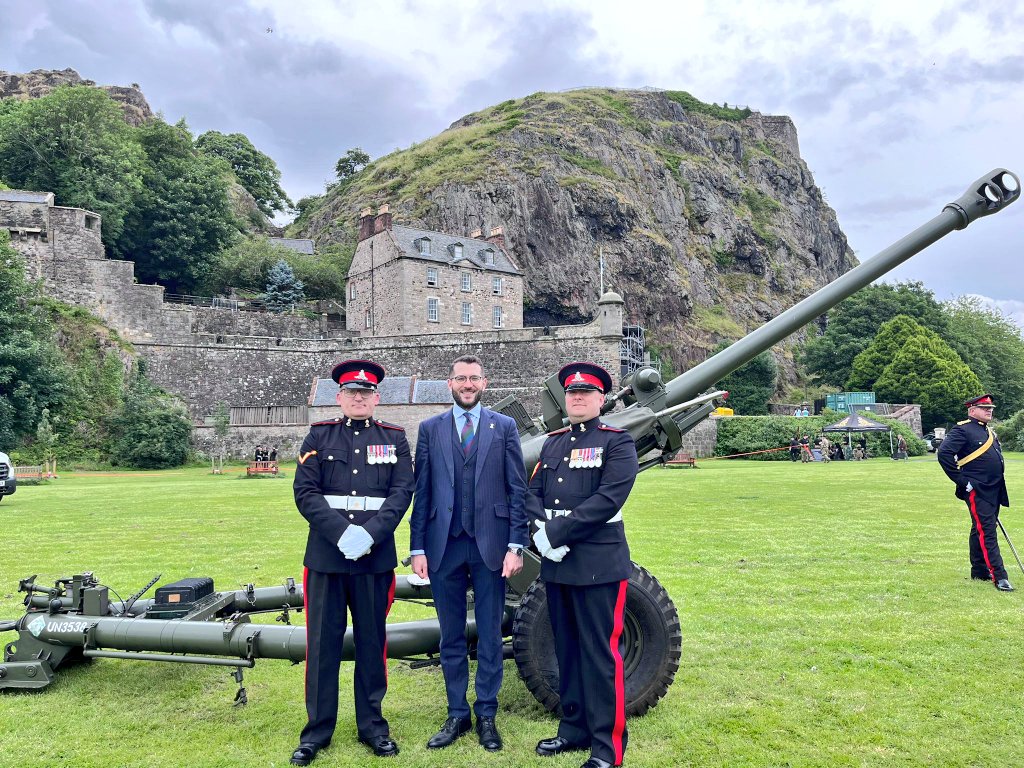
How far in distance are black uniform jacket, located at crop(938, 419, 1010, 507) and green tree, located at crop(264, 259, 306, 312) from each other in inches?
1762

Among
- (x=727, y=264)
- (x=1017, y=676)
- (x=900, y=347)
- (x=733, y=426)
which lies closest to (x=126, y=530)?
(x=1017, y=676)

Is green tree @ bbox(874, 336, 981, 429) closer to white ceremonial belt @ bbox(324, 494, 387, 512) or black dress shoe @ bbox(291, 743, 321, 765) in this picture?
white ceremonial belt @ bbox(324, 494, 387, 512)

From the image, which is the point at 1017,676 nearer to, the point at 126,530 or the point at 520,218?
the point at 126,530

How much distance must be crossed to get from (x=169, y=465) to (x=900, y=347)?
5094cm

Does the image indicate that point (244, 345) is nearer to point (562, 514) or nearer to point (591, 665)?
point (562, 514)

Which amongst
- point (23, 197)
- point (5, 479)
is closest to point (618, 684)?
point (5, 479)

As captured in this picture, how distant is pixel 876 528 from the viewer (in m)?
11.6

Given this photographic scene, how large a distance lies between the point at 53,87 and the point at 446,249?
206ft

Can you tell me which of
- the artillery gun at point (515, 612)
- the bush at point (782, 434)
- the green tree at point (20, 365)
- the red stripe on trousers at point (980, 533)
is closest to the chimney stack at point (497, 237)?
the bush at point (782, 434)

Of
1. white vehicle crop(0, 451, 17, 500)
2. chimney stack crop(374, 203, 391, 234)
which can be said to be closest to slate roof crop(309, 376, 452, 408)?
chimney stack crop(374, 203, 391, 234)

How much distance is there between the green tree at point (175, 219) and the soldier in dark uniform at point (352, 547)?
1831 inches

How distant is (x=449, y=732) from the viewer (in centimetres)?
401

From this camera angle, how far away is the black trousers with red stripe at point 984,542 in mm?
7473

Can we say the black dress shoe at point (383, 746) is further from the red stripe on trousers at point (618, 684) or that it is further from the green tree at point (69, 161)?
the green tree at point (69, 161)
